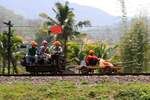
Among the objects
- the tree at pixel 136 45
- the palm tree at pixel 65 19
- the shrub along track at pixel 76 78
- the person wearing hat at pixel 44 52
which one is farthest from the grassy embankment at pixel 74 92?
the palm tree at pixel 65 19

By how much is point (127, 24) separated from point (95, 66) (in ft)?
105

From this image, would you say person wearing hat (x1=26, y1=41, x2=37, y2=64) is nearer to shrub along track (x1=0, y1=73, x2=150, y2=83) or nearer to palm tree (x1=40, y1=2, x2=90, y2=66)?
shrub along track (x1=0, y1=73, x2=150, y2=83)

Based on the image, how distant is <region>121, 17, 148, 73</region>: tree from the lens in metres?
43.8

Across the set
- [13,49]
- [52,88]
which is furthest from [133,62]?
[52,88]

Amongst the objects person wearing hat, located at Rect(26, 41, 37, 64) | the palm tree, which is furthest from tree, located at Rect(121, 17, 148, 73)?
person wearing hat, located at Rect(26, 41, 37, 64)

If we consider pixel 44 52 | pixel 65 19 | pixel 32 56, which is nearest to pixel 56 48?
pixel 44 52

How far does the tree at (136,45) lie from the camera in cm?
4375

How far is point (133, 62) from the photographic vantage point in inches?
1636

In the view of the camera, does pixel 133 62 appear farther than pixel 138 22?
No

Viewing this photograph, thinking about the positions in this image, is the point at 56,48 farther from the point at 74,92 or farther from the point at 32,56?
the point at 74,92

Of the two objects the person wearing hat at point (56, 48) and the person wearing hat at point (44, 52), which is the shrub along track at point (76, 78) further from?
the person wearing hat at point (56, 48)

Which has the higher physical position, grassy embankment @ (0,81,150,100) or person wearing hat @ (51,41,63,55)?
person wearing hat @ (51,41,63,55)

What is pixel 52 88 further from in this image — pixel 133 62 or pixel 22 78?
pixel 133 62

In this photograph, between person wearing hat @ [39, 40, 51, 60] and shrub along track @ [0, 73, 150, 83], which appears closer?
shrub along track @ [0, 73, 150, 83]
